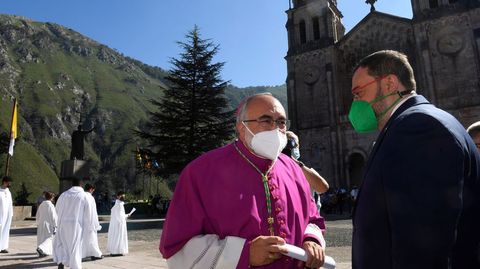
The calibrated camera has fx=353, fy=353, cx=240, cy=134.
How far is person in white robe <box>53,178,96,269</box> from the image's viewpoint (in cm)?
745

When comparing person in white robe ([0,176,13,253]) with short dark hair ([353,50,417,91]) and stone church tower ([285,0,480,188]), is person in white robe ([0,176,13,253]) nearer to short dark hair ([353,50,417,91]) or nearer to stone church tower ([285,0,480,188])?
short dark hair ([353,50,417,91])

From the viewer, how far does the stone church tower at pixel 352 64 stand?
23922 millimetres

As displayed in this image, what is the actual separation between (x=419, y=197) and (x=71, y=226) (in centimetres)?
791

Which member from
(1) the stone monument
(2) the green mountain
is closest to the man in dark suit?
(1) the stone monument

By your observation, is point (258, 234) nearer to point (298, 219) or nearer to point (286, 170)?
point (298, 219)

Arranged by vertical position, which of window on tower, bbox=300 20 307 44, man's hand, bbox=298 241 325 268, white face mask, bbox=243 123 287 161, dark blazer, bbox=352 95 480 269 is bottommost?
man's hand, bbox=298 241 325 268

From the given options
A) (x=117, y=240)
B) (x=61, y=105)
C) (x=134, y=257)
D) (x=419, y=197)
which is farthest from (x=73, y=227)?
(x=61, y=105)

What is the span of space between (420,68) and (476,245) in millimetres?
26749

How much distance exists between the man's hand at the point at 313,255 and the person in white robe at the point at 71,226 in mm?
6616

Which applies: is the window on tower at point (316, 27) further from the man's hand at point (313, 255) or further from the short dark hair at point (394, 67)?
the man's hand at point (313, 255)

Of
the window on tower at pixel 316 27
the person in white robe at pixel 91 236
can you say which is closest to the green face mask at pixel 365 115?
the person in white robe at pixel 91 236

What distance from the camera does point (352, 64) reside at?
2917 cm

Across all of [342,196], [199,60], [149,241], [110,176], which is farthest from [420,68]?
[110,176]

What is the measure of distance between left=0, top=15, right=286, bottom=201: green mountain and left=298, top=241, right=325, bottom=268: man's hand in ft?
246
